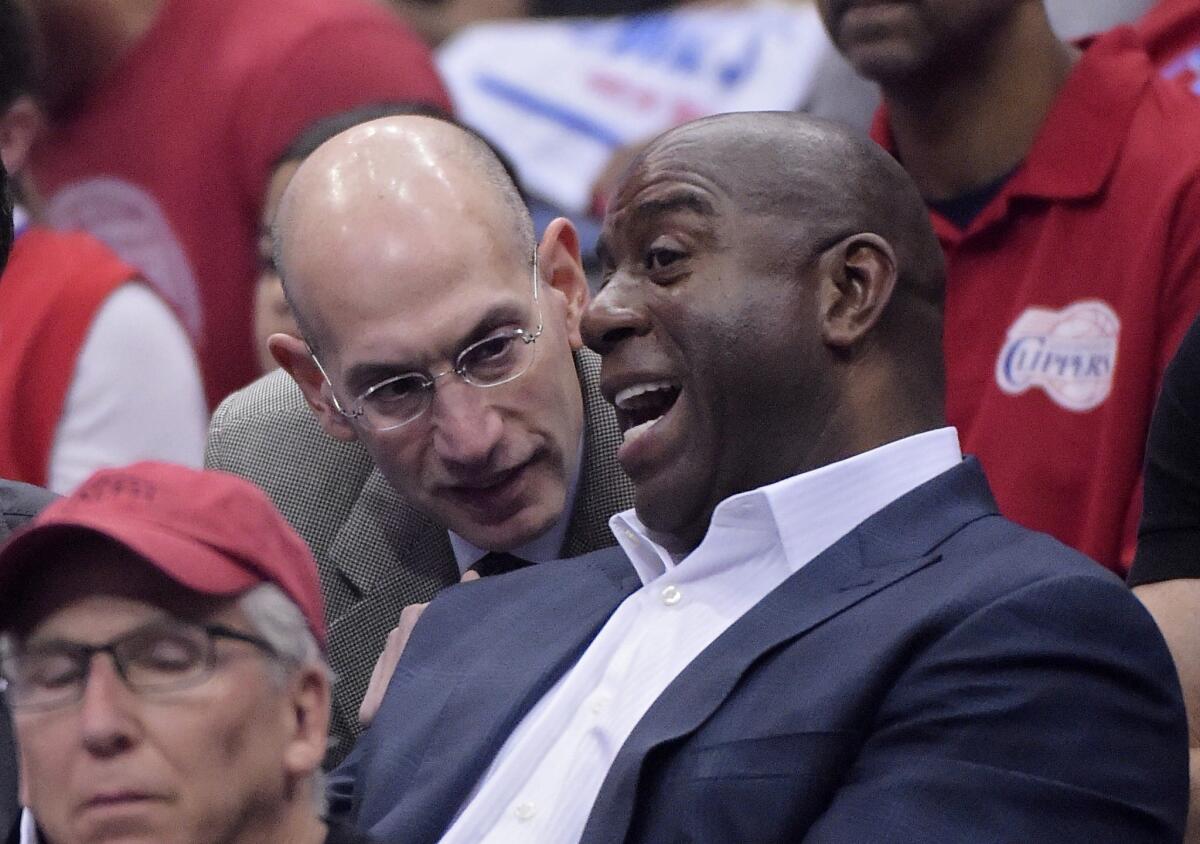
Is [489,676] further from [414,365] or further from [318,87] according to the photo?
[318,87]

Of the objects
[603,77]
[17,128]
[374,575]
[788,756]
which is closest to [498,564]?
[374,575]

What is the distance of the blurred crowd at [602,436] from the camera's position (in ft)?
5.97

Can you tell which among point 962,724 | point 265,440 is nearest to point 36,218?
point 265,440

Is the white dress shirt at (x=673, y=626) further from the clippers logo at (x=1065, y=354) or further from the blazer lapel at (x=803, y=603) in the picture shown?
the clippers logo at (x=1065, y=354)

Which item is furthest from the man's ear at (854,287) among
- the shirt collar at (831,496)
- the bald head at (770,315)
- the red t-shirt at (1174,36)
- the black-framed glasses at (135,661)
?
the red t-shirt at (1174,36)

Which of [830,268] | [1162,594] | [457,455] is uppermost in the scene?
[830,268]

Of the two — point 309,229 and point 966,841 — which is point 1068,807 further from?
point 309,229

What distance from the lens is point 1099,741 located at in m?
1.99

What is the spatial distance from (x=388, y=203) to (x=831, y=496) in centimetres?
73

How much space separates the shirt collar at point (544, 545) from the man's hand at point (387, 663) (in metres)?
0.16

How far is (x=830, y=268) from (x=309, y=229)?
0.72 meters

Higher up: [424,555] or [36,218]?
[36,218]

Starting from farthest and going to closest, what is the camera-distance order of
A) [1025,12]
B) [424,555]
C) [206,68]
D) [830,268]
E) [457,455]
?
[206,68] < [1025,12] < [424,555] < [457,455] < [830,268]

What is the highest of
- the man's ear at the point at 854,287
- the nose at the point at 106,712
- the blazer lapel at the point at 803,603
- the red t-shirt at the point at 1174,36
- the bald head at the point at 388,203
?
the bald head at the point at 388,203
